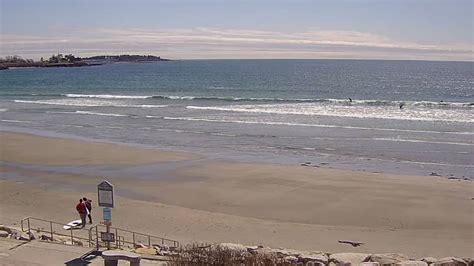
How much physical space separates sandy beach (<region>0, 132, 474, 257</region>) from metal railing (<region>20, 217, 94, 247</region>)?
32.0 inches

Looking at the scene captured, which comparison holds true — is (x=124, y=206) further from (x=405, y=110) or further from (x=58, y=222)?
(x=405, y=110)

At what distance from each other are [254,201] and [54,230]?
6.96 meters

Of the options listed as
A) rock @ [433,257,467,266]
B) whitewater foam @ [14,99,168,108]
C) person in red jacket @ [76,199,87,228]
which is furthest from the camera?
whitewater foam @ [14,99,168,108]

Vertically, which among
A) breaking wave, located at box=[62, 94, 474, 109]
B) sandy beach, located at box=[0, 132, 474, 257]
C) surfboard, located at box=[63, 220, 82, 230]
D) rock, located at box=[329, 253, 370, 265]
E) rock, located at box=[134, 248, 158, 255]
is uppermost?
breaking wave, located at box=[62, 94, 474, 109]

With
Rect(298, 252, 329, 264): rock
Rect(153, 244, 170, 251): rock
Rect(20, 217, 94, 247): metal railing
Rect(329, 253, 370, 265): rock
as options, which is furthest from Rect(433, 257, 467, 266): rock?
Rect(20, 217, 94, 247): metal railing

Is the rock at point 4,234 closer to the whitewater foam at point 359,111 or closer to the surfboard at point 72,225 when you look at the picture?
the surfboard at point 72,225

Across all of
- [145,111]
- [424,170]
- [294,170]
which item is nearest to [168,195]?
[294,170]

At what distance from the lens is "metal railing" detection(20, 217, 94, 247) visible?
15119 mm

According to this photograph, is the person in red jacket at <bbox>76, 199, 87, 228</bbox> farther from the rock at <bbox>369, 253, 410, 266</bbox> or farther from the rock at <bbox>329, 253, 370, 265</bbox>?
the rock at <bbox>369, 253, 410, 266</bbox>

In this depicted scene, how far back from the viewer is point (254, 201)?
20.6 meters

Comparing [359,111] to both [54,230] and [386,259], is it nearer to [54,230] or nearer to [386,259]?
[54,230]

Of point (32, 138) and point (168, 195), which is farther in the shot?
point (32, 138)

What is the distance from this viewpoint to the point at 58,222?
59.0 feet

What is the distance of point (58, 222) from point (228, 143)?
15.7m
